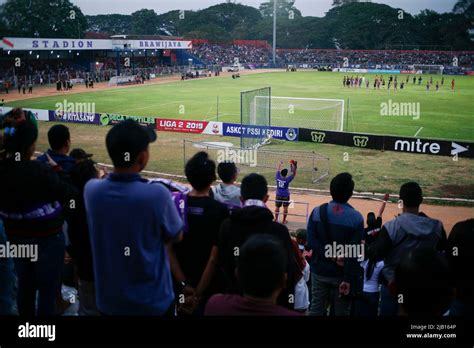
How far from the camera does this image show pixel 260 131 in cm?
2553

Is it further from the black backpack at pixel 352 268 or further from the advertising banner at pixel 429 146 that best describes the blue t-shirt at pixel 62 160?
the advertising banner at pixel 429 146

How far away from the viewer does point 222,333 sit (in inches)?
119

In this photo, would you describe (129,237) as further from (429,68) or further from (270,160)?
(429,68)

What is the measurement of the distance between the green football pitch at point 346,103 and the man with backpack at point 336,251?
24652mm

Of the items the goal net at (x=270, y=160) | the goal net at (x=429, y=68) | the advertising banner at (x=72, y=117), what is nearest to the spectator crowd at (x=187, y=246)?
the goal net at (x=270, y=160)

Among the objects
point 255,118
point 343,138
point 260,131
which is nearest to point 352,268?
point 260,131

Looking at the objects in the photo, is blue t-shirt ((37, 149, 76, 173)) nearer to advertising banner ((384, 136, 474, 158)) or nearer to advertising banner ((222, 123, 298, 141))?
advertising banner ((222, 123, 298, 141))

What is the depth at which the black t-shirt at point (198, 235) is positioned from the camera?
4.45 metres

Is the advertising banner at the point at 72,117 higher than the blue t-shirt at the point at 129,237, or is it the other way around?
the blue t-shirt at the point at 129,237

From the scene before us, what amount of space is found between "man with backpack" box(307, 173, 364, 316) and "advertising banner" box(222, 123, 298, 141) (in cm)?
1890

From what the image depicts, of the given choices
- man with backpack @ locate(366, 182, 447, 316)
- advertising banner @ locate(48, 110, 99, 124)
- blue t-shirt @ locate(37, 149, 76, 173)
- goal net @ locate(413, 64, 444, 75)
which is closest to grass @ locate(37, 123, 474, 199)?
advertising banner @ locate(48, 110, 99, 124)

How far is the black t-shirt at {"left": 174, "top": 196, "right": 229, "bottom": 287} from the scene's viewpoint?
14.6 ft

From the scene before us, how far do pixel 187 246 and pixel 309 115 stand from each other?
3130cm

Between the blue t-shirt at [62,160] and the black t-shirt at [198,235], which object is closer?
the black t-shirt at [198,235]
